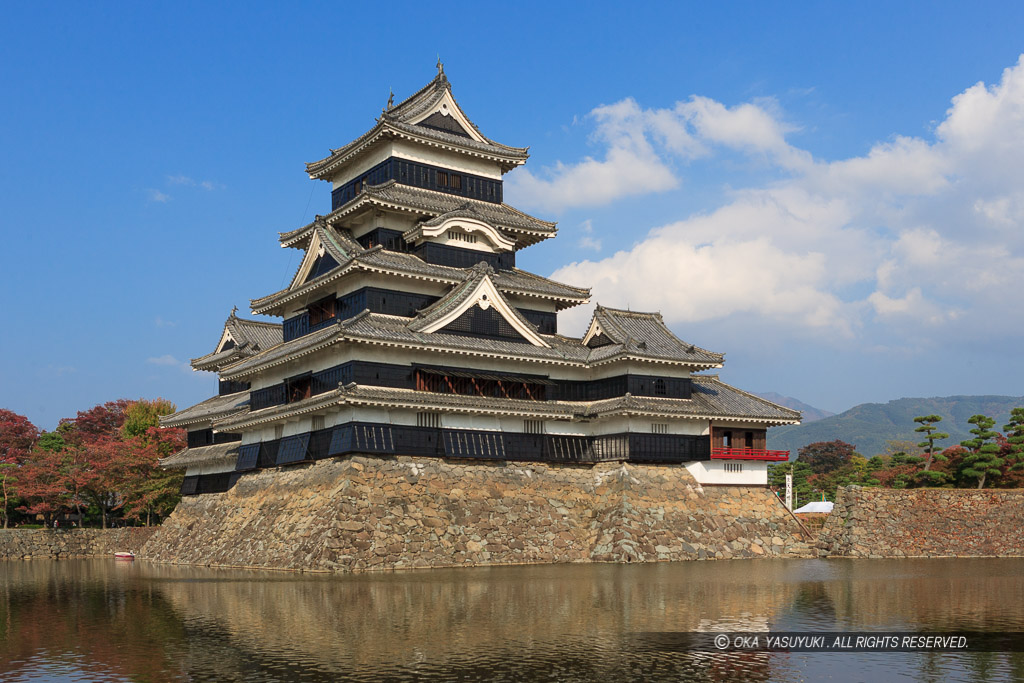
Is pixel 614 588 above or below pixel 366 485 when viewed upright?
below

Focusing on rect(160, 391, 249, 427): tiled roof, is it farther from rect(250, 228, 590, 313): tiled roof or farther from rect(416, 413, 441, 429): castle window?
rect(416, 413, 441, 429): castle window

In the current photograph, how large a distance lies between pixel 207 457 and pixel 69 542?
14.1 metres

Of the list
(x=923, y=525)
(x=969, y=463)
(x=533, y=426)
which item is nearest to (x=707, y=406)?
(x=533, y=426)

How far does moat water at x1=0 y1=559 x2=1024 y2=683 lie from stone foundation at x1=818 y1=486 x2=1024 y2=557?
741cm

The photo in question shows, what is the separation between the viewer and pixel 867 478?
60.9 meters

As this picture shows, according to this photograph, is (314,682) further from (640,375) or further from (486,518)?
(640,375)

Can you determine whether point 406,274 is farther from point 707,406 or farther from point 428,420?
point 707,406

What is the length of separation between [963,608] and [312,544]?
2102cm

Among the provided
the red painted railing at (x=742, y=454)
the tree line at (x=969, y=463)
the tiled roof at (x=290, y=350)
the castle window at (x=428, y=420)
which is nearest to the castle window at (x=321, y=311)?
the tiled roof at (x=290, y=350)

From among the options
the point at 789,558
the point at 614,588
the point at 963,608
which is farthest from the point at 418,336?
the point at 963,608

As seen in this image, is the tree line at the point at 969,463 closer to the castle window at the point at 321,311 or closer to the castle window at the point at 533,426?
the castle window at the point at 533,426

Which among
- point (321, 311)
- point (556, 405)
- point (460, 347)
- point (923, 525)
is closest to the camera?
point (460, 347)

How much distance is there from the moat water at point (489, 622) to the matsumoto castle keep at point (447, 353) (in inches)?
300

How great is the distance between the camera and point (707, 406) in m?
43.5
